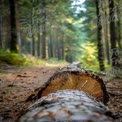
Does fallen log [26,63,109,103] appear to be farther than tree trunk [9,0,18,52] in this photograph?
No

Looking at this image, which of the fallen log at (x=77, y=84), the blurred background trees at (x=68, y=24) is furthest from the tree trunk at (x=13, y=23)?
the fallen log at (x=77, y=84)

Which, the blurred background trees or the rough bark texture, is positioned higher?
the blurred background trees

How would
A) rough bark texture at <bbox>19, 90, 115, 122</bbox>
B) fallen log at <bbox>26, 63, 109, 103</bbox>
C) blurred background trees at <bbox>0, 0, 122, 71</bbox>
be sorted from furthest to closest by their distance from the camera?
blurred background trees at <bbox>0, 0, 122, 71</bbox> → fallen log at <bbox>26, 63, 109, 103</bbox> → rough bark texture at <bbox>19, 90, 115, 122</bbox>

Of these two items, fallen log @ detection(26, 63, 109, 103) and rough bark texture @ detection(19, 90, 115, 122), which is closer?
rough bark texture @ detection(19, 90, 115, 122)

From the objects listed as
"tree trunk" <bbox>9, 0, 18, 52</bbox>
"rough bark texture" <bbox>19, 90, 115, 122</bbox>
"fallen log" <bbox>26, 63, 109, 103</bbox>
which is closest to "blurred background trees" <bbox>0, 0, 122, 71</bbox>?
"tree trunk" <bbox>9, 0, 18, 52</bbox>

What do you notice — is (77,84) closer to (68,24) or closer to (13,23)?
(13,23)

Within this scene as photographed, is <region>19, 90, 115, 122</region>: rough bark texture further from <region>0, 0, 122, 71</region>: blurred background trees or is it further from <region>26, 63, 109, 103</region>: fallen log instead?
<region>0, 0, 122, 71</region>: blurred background trees

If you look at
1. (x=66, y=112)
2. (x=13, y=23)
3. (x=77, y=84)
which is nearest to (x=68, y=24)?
(x=13, y=23)

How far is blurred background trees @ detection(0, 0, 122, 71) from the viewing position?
12547 millimetres

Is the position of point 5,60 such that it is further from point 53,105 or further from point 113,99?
point 53,105

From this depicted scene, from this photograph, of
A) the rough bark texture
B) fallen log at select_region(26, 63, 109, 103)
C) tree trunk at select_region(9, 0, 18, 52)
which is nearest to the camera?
the rough bark texture

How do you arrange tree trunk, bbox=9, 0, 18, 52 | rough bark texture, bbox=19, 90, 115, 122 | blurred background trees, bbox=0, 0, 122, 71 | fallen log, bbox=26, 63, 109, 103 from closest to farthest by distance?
1. rough bark texture, bbox=19, 90, 115, 122
2. fallen log, bbox=26, 63, 109, 103
3. blurred background trees, bbox=0, 0, 122, 71
4. tree trunk, bbox=9, 0, 18, 52

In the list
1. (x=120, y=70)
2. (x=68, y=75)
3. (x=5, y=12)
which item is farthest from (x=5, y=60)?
(x=5, y=12)

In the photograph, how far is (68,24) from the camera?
4112 cm
